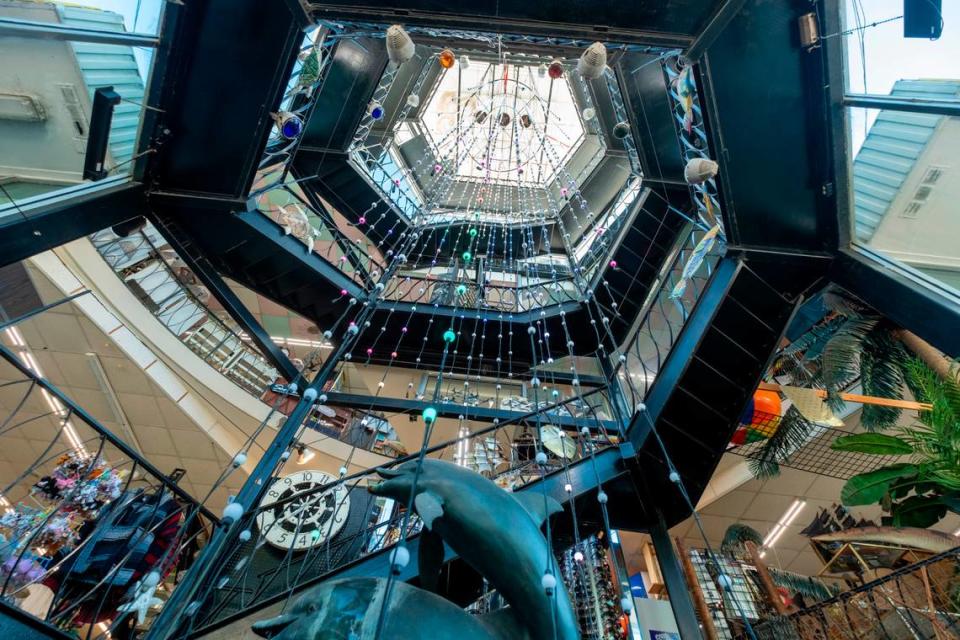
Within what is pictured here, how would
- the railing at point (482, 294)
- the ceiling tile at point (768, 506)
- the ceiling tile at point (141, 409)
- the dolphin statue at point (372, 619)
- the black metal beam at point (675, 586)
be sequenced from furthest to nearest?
1. the railing at point (482, 294)
2. the ceiling tile at point (768, 506)
3. the ceiling tile at point (141, 409)
4. the black metal beam at point (675, 586)
5. the dolphin statue at point (372, 619)

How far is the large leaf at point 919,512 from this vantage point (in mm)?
2943

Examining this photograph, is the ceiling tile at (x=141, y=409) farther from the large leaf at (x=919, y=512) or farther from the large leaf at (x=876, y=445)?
the large leaf at (x=919, y=512)

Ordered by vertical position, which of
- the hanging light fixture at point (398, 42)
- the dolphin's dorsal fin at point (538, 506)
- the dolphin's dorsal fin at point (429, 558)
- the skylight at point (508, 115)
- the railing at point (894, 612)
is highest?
the skylight at point (508, 115)

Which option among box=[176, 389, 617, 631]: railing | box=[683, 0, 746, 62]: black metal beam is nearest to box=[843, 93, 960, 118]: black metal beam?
box=[683, 0, 746, 62]: black metal beam

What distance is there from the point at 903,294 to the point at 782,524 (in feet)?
18.1

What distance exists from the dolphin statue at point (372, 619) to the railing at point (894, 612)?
2.93 metres

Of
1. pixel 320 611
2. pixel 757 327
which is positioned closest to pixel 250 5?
pixel 320 611

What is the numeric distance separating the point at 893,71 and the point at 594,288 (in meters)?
3.92

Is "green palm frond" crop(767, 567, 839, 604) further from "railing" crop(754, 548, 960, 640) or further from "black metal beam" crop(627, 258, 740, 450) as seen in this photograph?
"black metal beam" crop(627, 258, 740, 450)

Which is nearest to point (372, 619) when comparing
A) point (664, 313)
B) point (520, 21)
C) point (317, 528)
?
point (317, 528)

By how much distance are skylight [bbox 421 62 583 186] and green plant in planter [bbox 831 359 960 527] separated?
24.4ft

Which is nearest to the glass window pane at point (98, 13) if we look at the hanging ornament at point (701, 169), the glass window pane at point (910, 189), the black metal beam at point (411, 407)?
the black metal beam at point (411, 407)

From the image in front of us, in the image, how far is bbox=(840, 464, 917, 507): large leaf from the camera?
9.63 ft

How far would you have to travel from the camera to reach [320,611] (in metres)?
1.26
